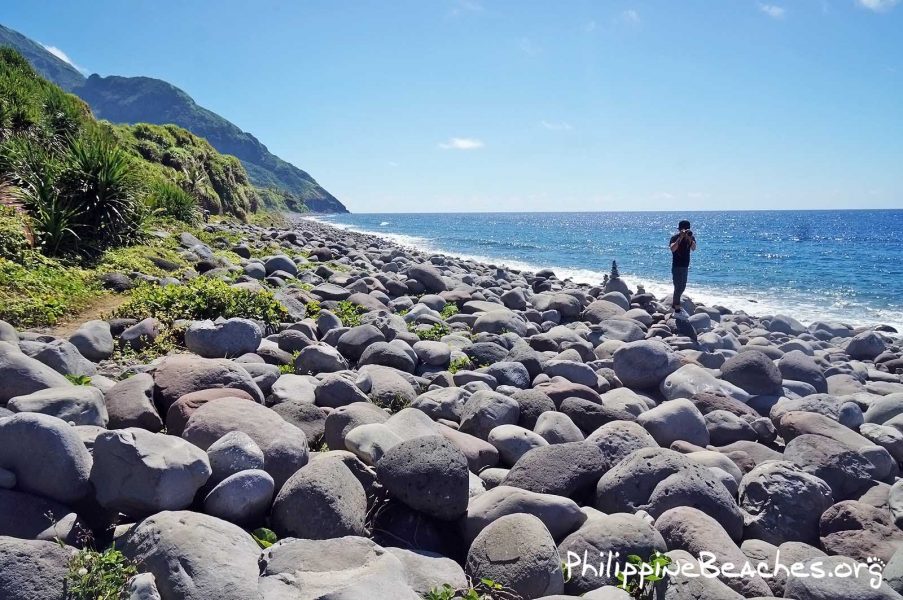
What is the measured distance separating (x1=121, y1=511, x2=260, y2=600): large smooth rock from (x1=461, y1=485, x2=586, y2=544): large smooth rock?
1.31 m

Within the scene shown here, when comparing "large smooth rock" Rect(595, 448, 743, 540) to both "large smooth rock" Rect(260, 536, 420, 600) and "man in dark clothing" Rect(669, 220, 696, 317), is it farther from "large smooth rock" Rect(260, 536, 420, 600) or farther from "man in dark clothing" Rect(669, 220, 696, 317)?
"man in dark clothing" Rect(669, 220, 696, 317)

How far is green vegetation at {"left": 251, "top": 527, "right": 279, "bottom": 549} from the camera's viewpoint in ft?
9.78

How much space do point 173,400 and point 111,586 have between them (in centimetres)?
203

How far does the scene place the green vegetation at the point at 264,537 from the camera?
9.78 ft

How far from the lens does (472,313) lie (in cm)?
1060

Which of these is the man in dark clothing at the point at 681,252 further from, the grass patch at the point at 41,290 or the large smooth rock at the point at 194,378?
the grass patch at the point at 41,290

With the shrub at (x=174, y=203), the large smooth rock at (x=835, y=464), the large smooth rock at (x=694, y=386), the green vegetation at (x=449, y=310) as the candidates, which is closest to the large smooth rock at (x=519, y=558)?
the large smooth rock at (x=835, y=464)

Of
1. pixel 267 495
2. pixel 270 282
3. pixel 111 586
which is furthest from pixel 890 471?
pixel 270 282

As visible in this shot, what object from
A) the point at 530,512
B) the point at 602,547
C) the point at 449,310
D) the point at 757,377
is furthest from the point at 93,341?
the point at 757,377

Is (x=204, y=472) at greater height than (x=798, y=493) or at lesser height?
greater

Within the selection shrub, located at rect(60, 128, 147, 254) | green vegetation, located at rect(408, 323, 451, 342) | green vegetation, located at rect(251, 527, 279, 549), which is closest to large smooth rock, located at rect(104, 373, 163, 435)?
green vegetation, located at rect(251, 527, 279, 549)

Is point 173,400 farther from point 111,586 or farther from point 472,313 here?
point 472,313

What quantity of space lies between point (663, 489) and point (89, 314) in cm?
673

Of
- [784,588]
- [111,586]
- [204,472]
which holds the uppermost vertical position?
[204,472]
